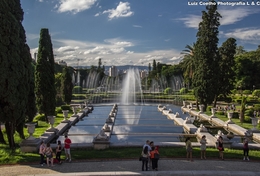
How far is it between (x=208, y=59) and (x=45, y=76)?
20.1 metres

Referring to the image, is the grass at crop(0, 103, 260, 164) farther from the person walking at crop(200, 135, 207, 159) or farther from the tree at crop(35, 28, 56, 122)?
the tree at crop(35, 28, 56, 122)

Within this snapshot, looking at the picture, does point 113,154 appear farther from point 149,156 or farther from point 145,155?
point 145,155

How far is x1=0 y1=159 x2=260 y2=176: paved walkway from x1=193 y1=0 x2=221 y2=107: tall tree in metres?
21.1

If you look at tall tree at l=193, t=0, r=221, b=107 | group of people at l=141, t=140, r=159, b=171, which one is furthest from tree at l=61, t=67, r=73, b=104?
group of people at l=141, t=140, r=159, b=171

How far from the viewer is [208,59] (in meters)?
32.9

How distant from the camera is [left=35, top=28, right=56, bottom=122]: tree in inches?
938

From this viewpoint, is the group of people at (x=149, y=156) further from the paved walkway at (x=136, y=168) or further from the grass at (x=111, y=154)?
the grass at (x=111, y=154)

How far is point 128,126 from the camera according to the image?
21.4 meters

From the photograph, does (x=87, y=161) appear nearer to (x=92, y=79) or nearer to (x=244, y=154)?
(x=244, y=154)

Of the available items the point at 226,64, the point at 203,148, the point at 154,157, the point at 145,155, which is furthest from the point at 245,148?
the point at 226,64

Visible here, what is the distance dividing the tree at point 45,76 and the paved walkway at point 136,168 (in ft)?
43.0

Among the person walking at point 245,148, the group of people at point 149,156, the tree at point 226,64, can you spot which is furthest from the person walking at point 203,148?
the tree at point 226,64

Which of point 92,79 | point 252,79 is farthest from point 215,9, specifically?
point 92,79

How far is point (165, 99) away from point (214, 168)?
1663 inches
